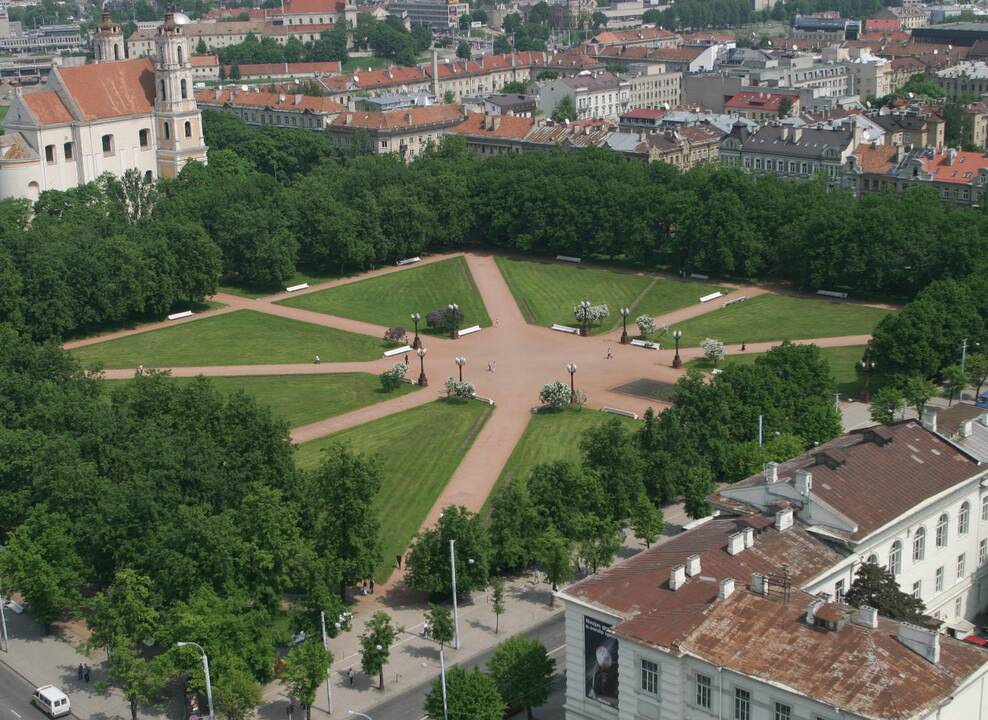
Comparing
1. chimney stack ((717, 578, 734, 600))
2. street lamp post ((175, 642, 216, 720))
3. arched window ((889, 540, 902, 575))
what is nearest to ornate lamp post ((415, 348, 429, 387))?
street lamp post ((175, 642, 216, 720))

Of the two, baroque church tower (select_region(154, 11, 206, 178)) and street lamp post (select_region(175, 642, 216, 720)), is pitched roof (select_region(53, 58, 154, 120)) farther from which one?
street lamp post (select_region(175, 642, 216, 720))

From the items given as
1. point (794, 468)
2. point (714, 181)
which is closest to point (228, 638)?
point (794, 468)

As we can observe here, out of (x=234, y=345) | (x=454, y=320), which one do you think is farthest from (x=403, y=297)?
(x=234, y=345)

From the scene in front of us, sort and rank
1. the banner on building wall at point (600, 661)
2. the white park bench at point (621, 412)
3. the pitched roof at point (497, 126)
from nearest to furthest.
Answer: the banner on building wall at point (600, 661), the white park bench at point (621, 412), the pitched roof at point (497, 126)

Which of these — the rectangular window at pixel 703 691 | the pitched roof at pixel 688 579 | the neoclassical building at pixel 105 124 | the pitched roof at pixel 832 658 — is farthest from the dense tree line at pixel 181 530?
the neoclassical building at pixel 105 124

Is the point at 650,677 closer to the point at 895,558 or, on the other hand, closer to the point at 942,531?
the point at 895,558

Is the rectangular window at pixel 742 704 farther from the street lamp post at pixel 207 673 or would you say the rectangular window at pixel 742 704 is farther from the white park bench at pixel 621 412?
the white park bench at pixel 621 412
